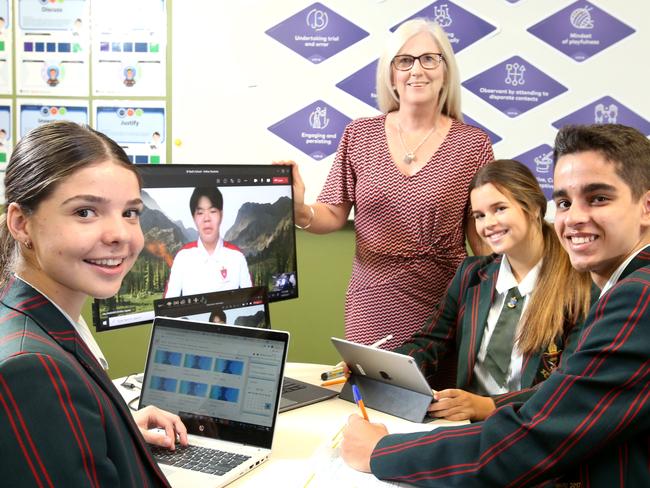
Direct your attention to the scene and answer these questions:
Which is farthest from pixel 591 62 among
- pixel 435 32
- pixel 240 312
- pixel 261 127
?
pixel 240 312

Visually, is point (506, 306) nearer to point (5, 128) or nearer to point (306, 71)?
point (306, 71)

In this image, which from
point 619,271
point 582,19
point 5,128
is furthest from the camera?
point 5,128

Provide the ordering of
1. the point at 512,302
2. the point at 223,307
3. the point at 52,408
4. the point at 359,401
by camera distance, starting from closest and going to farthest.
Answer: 1. the point at 52,408
2. the point at 359,401
3. the point at 223,307
4. the point at 512,302

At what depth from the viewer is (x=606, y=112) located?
294 cm

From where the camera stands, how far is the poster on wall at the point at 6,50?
3.22m

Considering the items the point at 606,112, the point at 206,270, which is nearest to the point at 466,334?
the point at 206,270

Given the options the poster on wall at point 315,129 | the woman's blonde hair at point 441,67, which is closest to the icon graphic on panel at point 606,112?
the woman's blonde hair at point 441,67

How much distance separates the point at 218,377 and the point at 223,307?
0.31 metres

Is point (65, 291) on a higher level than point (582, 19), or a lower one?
lower

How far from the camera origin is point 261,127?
3127 millimetres

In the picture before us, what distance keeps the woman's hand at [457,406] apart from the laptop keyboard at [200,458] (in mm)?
484

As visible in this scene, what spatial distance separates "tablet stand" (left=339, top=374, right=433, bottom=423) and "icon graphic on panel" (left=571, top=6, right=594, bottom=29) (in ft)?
6.24

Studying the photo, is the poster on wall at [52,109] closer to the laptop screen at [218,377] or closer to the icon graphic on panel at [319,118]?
the icon graphic on panel at [319,118]

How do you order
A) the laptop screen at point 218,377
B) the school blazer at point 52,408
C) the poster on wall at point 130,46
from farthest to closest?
1. the poster on wall at point 130,46
2. the laptop screen at point 218,377
3. the school blazer at point 52,408
